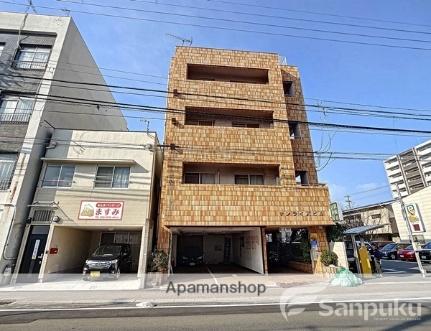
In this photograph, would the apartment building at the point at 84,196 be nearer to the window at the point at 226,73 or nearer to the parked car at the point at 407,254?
the window at the point at 226,73

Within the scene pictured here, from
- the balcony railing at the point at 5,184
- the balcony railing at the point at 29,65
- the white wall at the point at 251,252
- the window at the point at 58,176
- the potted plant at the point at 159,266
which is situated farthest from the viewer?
the balcony railing at the point at 29,65

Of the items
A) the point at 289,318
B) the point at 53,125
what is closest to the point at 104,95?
the point at 53,125

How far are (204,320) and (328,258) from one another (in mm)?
9789

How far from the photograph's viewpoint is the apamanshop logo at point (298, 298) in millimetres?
7000

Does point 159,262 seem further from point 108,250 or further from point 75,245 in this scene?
point 75,245

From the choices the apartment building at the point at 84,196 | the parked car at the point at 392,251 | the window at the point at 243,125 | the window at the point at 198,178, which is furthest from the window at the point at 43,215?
the parked car at the point at 392,251

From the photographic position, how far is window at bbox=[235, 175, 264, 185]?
16.8m

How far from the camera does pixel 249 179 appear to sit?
1688 cm

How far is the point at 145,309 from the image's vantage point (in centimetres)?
739

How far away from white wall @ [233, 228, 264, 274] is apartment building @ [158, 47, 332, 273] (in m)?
0.06

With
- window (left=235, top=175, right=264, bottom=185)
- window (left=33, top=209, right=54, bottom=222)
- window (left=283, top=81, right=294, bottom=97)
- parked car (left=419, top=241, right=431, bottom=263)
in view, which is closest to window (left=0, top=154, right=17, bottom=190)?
window (left=33, top=209, right=54, bottom=222)

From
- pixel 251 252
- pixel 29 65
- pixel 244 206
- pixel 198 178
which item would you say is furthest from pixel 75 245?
pixel 29 65

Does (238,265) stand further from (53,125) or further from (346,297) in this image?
(53,125)

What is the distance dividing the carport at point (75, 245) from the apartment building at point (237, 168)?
267 cm
